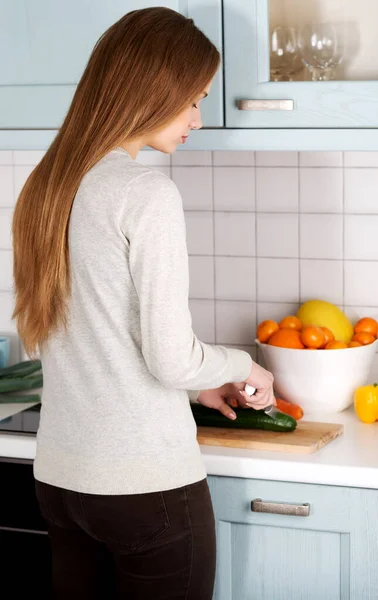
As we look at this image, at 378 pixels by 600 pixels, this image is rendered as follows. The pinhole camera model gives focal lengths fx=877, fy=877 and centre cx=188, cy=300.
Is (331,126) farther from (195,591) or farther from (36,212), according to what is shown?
(195,591)

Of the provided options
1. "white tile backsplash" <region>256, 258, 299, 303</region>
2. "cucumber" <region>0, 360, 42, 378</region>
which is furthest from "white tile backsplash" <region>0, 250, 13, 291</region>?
"white tile backsplash" <region>256, 258, 299, 303</region>

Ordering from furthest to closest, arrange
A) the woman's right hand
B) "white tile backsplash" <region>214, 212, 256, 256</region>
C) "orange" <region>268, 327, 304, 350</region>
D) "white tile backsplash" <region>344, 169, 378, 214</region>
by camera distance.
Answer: "white tile backsplash" <region>214, 212, 256, 256</region> < "white tile backsplash" <region>344, 169, 378, 214</region> < "orange" <region>268, 327, 304, 350</region> < the woman's right hand

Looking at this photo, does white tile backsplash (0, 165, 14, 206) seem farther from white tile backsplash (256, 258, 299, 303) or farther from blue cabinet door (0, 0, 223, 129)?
white tile backsplash (256, 258, 299, 303)

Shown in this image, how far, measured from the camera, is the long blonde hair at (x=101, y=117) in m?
1.26

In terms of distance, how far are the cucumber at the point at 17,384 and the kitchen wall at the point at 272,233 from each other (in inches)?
16.3

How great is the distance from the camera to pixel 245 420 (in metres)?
1.69

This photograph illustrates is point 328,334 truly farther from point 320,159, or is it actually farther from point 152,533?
point 152,533

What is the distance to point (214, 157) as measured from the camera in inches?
81.1

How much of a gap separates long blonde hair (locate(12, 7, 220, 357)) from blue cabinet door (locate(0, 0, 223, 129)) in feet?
1.29

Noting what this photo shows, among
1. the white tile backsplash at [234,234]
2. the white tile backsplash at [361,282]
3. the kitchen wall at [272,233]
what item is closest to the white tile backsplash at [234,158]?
the kitchen wall at [272,233]

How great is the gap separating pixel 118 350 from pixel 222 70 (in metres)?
0.67

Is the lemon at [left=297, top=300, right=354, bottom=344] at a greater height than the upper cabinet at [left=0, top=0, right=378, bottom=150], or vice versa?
the upper cabinet at [left=0, top=0, right=378, bottom=150]

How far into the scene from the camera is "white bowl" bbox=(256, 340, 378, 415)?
5.94 feet

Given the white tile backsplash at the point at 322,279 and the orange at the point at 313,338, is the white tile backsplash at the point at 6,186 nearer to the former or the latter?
the white tile backsplash at the point at 322,279
